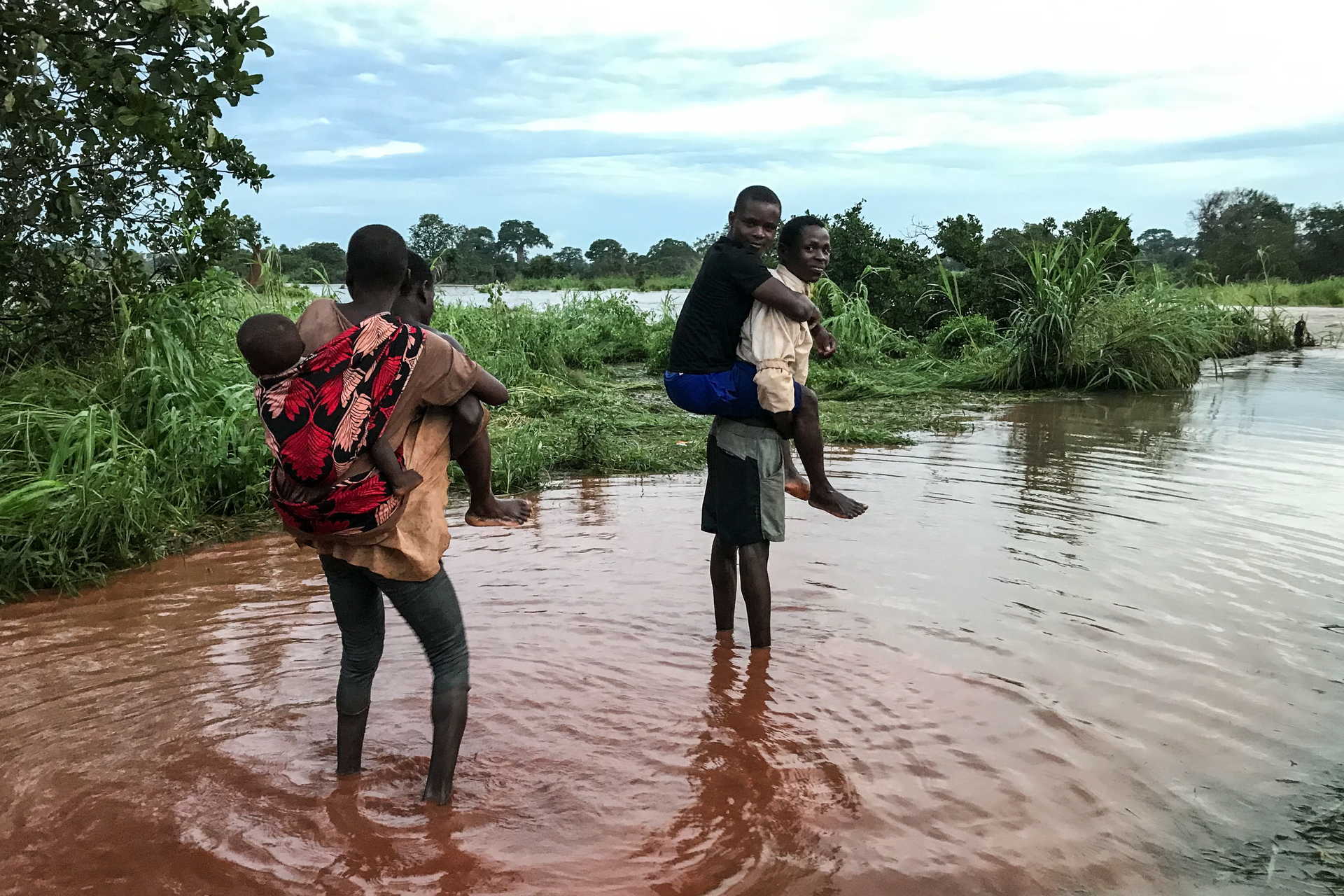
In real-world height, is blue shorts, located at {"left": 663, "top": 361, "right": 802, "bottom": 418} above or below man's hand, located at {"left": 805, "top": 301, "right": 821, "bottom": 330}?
below

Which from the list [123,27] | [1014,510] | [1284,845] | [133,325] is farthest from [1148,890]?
[133,325]

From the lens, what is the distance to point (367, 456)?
2.57m

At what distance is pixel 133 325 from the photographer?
584cm

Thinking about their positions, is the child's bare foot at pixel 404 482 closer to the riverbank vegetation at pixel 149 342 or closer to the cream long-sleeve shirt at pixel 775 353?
the cream long-sleeve shirt at pixel 775 353

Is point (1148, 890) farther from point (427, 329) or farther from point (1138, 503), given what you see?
point (1138, 503)

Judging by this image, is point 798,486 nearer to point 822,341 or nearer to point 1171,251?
point 822,341

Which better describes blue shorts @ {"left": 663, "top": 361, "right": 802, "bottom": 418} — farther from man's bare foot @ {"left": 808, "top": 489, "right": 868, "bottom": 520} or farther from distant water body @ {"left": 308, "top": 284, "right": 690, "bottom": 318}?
distant water body @ {"left": 308, "top": 284, "right": 690, "bottom": 318}

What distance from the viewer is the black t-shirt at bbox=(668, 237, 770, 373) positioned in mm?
3684

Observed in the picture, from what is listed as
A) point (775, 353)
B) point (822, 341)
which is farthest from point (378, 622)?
point (822, 341)

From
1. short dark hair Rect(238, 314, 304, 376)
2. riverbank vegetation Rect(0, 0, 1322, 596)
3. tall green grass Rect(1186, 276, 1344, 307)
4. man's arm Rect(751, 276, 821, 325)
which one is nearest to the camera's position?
short dark hair Rect(238, 314, 304, 376)

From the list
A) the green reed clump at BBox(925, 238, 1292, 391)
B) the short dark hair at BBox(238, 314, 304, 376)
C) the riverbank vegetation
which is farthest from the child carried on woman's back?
the green reed clump at BBox(925, 238, 1292, 391)

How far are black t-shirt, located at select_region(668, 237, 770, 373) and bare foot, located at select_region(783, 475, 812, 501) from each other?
56cm

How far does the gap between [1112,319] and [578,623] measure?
9570 mm

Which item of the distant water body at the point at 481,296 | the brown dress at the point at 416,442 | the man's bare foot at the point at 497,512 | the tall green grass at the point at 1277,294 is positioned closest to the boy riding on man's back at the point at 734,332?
the man's bare foot at the point at 497,512
